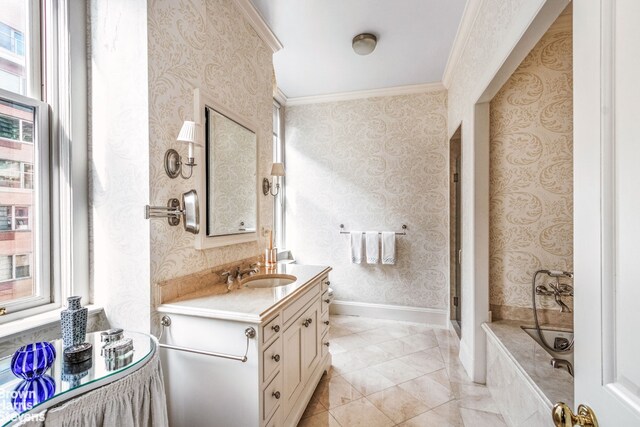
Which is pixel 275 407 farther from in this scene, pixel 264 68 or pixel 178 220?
pixel 264 68

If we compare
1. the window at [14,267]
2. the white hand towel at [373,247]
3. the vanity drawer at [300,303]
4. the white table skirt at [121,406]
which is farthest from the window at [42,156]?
the white hand towel at [373,247]

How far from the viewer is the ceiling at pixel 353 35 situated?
6.66 feet

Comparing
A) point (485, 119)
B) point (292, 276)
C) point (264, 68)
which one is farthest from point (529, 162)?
point (264, 68)

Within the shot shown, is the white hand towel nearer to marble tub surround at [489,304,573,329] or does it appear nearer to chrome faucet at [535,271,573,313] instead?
marble tub surround at [489,304,573,329]

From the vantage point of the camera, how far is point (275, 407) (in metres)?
1.34

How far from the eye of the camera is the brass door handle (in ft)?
1.95

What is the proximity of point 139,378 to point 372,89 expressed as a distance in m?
3.39

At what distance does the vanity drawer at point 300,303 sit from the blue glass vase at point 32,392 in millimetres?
865

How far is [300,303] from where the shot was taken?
166 centimetres

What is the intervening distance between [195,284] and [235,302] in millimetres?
349

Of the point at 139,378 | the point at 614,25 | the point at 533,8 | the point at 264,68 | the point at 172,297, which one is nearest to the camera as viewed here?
the point at 614,25

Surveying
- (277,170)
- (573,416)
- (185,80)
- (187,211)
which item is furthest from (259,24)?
(573,416)

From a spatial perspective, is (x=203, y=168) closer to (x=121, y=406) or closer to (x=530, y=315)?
(x=121, y=406)

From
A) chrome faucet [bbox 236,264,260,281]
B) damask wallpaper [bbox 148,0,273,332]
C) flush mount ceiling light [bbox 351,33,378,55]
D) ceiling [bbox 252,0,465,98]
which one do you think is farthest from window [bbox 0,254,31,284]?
flush mount ceiling light [bbox 351,33,378,55]
